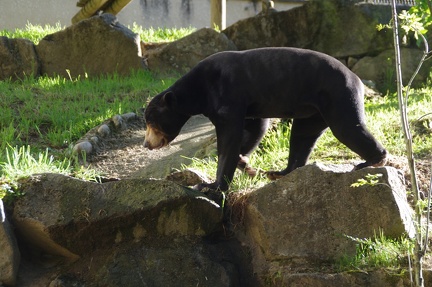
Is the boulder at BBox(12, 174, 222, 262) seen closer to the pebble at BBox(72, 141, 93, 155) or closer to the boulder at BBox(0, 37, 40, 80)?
the pebble at BBox(72, 141, 93, 155)

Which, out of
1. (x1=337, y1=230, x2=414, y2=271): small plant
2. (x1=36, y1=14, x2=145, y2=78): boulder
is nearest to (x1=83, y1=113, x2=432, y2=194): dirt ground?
(x1=337, y1=230, x2=414, y2=271): small plant

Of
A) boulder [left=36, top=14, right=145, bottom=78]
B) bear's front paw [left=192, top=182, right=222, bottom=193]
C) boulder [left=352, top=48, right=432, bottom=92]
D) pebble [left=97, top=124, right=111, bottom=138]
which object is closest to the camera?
bear's front paw [left=192, top=182, right=222, bottom=193]

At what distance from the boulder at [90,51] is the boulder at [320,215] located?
285 inches

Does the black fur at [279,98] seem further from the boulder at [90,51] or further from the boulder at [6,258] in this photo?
the boulder at [90,51]

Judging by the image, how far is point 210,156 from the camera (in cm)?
692

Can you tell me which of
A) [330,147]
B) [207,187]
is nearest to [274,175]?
[207,187]

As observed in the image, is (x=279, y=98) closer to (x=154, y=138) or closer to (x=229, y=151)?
(x=229, y=151)

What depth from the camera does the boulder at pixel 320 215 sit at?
15.8 feet

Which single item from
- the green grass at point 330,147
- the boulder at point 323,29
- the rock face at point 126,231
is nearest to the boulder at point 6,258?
the rock face at point 126,231

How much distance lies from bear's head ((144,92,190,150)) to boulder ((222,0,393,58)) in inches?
259

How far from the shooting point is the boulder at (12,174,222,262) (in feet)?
16.3

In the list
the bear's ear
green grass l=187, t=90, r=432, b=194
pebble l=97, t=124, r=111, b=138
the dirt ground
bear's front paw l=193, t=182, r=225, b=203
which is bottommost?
the dirt ground

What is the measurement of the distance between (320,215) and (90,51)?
7.81 m

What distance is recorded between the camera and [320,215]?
16.2ft
